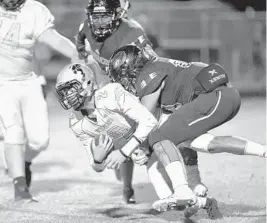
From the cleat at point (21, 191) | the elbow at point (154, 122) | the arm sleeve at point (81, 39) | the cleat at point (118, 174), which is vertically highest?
the arm sleeve at point (81, 39)

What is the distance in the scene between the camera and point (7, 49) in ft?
26.0

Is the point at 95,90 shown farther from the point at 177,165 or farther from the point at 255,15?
the point at 255,15

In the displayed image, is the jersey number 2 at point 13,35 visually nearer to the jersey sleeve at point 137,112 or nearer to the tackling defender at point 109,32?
the tackling defender at point 109,32

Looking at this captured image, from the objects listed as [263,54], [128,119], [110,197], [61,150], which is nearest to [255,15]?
[263,54]

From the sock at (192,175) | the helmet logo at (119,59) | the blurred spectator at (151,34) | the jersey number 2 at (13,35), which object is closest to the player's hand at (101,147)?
the helmet logo at (119,59)

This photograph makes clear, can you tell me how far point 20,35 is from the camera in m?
7.85

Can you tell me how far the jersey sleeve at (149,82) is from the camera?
6.35 m

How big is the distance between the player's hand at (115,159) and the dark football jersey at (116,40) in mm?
1187

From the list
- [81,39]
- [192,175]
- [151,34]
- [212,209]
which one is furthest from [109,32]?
[151,34]

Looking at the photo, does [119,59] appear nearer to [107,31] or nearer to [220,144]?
[107,31]

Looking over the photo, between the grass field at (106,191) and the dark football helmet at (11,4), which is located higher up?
the dark football helmet at (11,4)

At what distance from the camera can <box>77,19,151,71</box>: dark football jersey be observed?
7.16m

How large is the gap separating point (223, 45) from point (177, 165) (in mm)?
11134

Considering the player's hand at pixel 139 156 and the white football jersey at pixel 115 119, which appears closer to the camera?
the white football jersey at pixel 115 119
